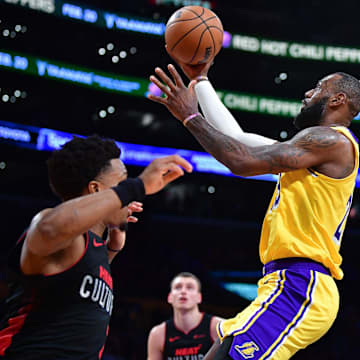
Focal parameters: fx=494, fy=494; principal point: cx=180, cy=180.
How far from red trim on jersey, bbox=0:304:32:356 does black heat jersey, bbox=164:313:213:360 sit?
368cm

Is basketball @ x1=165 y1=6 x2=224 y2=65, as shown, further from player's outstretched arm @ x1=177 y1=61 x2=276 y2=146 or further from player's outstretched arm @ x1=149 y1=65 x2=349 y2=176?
player's outstretched arm @ x1=149 y1=65 x2=349 y2=176

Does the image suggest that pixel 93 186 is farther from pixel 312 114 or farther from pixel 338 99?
pixel 338 99

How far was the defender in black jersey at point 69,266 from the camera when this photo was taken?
6.74 ft

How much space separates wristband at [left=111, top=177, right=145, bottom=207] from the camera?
6.93 ft

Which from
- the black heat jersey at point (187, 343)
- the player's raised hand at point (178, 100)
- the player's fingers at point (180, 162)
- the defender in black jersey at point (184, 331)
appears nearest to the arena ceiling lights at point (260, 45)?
the defender in black jersey at point (184, 331)

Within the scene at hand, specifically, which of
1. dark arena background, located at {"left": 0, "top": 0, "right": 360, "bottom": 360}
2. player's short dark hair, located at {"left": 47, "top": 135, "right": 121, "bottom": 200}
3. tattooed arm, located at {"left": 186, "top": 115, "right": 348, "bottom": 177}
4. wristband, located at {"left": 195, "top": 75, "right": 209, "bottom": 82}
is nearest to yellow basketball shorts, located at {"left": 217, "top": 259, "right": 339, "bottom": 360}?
tattooed arm, located at {"left": 186, "top": 115, "right": 348, "bottom": 177}

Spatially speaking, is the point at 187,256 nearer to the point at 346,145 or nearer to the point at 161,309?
the point at 161,309

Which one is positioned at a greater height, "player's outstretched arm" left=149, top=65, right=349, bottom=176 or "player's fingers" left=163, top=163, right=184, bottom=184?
"player's outstretched arm" left=149, top=65, right=349, bottom=176

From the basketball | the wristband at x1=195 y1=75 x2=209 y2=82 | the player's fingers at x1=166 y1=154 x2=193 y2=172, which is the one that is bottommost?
the player's fingers at x1=166 y1=154 x2=193 y2=172

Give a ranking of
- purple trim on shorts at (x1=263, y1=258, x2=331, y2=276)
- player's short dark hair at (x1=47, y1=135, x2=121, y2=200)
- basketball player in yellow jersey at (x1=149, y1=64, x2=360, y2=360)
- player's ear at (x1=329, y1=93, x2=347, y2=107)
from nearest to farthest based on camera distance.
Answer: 1. player's short dark hair at (x1=47, y1=135, x2=121, y2=200)
2. basketball player in yellow jersey at (x1=149, y1=64, x2=360, y2=360)
3. purple trim on shorts at (x1=263, y1=258, x2=331, y2=276)
4. player's ear at (x1=329, y1=93, x2=347, y2=107)

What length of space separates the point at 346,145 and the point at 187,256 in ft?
45.5

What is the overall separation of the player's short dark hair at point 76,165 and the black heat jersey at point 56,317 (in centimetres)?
28

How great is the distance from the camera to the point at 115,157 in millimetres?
2643

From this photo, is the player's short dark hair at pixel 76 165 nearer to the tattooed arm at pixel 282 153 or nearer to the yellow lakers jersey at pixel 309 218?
the tattooed arm at pixel 282 153
